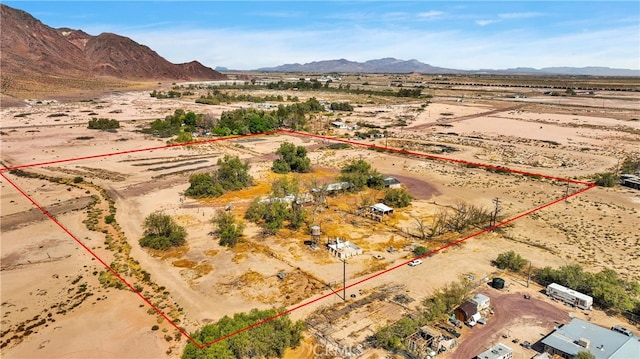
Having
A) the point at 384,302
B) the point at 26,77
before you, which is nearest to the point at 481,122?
the point at 384,302

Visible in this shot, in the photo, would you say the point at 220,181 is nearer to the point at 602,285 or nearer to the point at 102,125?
the point at 602,285

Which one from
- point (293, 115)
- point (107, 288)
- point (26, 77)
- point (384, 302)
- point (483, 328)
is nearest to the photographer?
point (483, 328)

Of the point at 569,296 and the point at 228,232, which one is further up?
the point at 228,232

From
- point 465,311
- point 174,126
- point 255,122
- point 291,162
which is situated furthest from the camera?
point 255,122

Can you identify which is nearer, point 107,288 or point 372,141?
point 107,288

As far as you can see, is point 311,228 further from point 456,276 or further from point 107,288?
point 107,288

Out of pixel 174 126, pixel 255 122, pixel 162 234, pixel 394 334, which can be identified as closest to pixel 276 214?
pixel 162 234

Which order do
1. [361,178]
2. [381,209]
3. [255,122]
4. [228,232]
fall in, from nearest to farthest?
[228,232] < [381,209] < [361,178] < [255,122]
